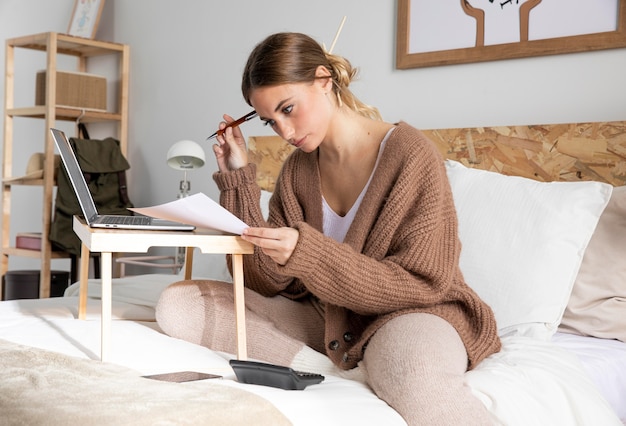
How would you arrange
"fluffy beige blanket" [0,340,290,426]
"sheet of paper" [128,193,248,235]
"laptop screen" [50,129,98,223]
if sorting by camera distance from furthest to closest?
"laptop screen" [50,129,98,223] → "sheet of paper" [128,193,248,235] → "fluffy beige blanket" [0,340,290,426]

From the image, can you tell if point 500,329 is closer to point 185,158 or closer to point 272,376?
point 272,376

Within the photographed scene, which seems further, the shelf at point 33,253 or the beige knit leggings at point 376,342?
the shelf at point 33,253

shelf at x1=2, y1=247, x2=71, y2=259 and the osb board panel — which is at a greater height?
the osb board panel

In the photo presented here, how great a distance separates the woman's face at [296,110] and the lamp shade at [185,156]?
141 centimetres

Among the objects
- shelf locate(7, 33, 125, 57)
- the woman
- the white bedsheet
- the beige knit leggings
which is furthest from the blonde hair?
shelf locate(7, 33, 125, 57)

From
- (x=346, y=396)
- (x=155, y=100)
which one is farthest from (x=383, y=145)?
(x=155, y=100)

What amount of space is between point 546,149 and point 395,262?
934 mm

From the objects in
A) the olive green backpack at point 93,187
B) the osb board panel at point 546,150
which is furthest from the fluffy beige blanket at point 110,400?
the olive green backpack at point 93,187

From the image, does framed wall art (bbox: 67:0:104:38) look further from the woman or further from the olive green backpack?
the woman

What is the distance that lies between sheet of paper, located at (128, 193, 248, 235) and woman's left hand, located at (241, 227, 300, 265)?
27 mm

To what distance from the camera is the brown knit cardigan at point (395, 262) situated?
1.44 metres

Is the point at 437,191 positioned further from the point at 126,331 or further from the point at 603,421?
the point at 126,331

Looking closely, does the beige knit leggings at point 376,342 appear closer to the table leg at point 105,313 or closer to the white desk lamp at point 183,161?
the table leg at point 105,313

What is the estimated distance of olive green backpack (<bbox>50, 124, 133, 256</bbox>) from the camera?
3596mm
